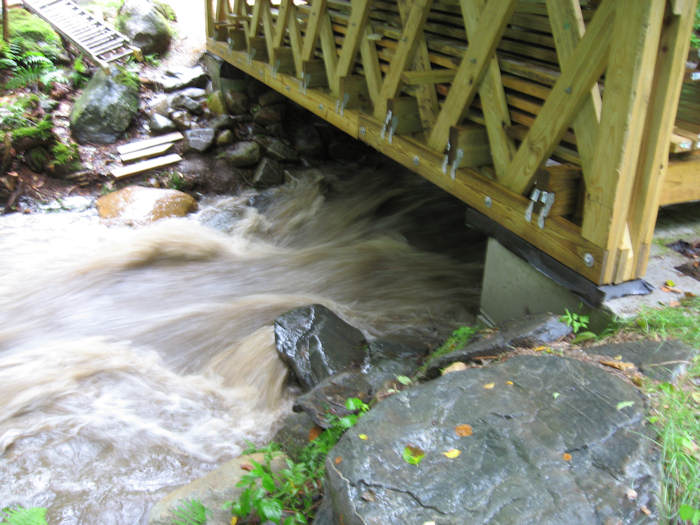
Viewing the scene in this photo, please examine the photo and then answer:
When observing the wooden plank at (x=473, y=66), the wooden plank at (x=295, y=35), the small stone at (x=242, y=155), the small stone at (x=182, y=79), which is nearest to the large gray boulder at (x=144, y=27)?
the small stone at (x=182, y=79)

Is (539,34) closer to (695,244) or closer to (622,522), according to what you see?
(695,244)

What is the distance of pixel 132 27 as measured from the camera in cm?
1045

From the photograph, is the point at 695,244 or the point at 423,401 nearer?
the point at 423,401

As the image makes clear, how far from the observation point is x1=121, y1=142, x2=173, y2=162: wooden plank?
8461 mm

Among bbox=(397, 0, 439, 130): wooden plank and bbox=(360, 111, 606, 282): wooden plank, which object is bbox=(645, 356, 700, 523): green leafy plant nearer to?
bbox=(360, 111, 606, 282): wooden plank

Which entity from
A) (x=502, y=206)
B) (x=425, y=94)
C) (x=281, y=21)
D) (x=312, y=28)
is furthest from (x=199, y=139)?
(x=502, y=206)

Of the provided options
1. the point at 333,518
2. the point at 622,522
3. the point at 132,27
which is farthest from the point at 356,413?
the point at 132,27

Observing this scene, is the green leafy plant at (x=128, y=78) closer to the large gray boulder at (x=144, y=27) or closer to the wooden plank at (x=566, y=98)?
the large gray boulder at (x=144, y=27)

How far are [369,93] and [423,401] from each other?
3.71 meters

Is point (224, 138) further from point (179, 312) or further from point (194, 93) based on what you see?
point (179, 312)

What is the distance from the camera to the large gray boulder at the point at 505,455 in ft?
6.72

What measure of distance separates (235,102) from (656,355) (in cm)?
795

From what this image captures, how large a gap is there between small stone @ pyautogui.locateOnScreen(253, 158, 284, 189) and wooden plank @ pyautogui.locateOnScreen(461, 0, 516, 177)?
520cm

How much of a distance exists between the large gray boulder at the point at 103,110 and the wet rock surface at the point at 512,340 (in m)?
7.41
